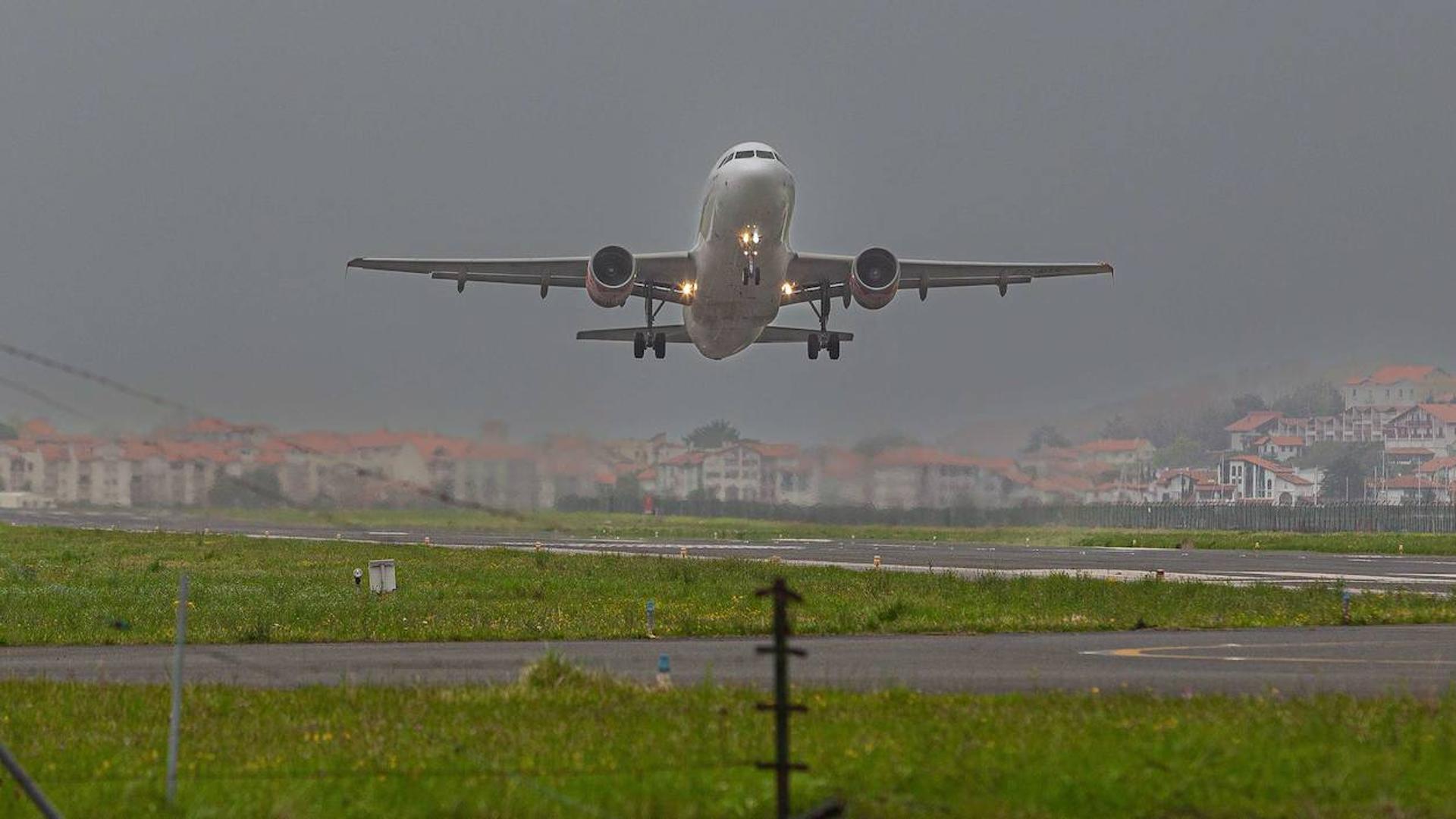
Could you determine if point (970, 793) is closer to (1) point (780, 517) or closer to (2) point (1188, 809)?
(2) point (1188, 809)

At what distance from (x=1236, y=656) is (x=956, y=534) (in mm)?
61520

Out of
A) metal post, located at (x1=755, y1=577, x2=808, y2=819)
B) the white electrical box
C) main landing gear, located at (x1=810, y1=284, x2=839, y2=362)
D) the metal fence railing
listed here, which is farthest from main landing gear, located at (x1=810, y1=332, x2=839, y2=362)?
metal post, located at (x1=755, y1=577, x2=808, y2=819)

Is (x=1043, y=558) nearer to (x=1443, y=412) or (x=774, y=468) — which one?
(x=774, y=468)

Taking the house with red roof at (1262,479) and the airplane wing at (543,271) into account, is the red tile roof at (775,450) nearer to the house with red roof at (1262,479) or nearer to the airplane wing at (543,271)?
the airplane wing at (543,271)

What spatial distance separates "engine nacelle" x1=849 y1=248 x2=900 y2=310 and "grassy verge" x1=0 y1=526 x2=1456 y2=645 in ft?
28.1

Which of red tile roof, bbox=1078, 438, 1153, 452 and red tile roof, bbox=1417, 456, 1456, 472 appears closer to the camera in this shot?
red tile roof, bbox=1078, 438, 1153, 452

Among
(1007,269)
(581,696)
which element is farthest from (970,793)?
(1007,269)

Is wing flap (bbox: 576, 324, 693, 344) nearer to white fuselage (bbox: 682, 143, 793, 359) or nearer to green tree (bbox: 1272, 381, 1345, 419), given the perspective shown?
white fuselage (bbox: 682, 143, 793, 359)

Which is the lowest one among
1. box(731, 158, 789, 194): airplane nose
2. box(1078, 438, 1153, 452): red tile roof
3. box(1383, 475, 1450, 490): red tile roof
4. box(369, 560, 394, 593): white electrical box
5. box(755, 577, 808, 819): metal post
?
box(369, 560, 394, 593): white electrical box

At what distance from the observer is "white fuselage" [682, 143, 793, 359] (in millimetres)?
43219

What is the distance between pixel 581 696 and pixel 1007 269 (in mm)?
40207

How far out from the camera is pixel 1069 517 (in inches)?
3031

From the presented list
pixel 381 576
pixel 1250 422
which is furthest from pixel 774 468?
pixel 1250 422

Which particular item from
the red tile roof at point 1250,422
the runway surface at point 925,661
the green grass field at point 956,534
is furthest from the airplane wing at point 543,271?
the red tile roof at point 1250,422
